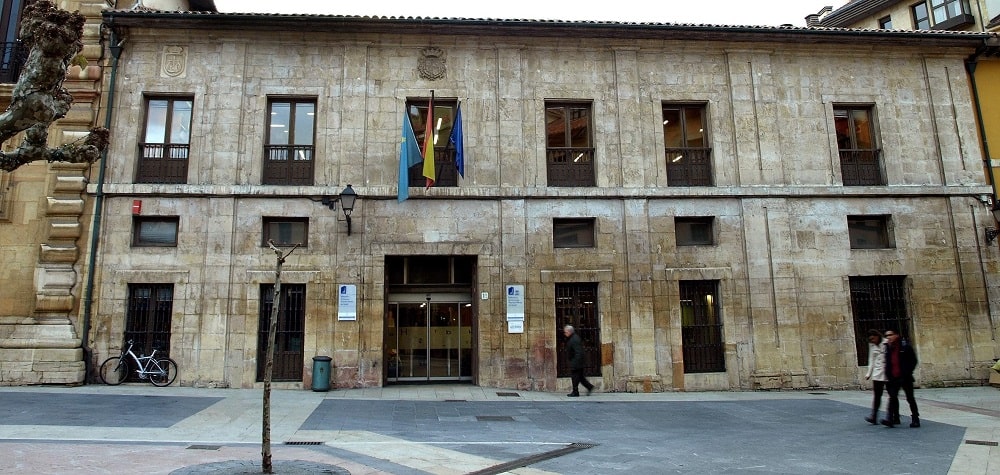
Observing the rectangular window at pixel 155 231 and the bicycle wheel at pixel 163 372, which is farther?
the rectangular window at pixel 155 231

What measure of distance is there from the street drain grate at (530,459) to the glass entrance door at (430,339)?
7.46 meters

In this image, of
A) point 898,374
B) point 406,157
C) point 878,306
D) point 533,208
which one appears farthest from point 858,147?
point 406,157

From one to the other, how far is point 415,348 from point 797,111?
1297 cm

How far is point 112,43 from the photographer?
1555cm

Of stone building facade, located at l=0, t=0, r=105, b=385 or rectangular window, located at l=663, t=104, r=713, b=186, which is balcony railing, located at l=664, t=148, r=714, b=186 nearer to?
rectangular window, located at l=663, t=104, r=713, b=186

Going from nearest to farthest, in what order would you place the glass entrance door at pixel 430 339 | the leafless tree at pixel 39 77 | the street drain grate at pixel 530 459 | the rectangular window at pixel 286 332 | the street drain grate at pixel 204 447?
the street drain grate at pixel 530 459
the leafless tree at pixel 39 77
the street drain grate at pixel 204 447
the rectangular window at pixel 286 332
the glass entrance door at pixel 430 339

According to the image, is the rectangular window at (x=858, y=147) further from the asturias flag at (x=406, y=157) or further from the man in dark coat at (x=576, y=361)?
the asturias flag at (x=406, y=157)

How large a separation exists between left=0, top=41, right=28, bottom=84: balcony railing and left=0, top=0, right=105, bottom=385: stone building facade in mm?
26

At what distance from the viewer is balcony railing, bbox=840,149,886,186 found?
56.0ft

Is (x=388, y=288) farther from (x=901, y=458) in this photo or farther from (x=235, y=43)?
(x=901, y=458)

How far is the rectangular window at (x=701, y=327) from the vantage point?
622 inches

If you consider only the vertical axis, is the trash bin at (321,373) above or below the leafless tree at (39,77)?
below

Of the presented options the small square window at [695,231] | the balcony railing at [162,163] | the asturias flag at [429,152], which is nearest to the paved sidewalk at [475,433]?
the small square window at [695,231]

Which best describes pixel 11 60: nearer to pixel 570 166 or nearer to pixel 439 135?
pixel 439 135
